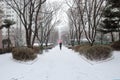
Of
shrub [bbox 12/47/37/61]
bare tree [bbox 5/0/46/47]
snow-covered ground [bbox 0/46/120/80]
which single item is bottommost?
snow-covered ground [bbox 0/46/120/80]

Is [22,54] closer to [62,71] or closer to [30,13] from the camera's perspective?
[62,71]

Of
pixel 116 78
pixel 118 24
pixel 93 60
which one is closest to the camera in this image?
pixel 116 78

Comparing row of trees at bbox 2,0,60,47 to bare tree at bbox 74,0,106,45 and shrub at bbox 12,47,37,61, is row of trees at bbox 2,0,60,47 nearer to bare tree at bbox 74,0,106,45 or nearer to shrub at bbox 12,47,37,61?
bare tree at bbox 74,0,106,45

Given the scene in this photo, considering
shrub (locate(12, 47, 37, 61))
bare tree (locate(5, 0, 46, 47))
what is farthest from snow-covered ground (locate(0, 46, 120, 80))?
bare tree (locate(5, 0, 46, 47))

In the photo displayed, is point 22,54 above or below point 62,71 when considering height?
above

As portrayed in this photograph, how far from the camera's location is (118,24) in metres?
29.6

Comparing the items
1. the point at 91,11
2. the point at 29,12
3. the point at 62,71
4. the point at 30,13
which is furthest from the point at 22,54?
the point at 91,11

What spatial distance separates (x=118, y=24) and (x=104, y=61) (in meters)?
17.1

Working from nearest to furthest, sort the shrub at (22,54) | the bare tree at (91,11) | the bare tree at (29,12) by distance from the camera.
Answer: the shrub at (22,54), the bare tree at (29,12), the bare tree at (91,11)

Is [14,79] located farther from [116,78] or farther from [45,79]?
[116,78]

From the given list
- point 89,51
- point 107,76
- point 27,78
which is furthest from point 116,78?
point 89,51

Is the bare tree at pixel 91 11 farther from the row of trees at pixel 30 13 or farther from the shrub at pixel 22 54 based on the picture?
the shrub at pixel 22 54

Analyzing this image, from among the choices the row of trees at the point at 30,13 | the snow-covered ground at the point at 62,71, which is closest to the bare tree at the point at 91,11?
the row of trees at the point at 30,13

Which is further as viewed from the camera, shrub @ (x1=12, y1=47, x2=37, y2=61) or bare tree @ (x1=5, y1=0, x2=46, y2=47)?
bare tree @ (x1=5, y1=0, x2=46, y2=47)
